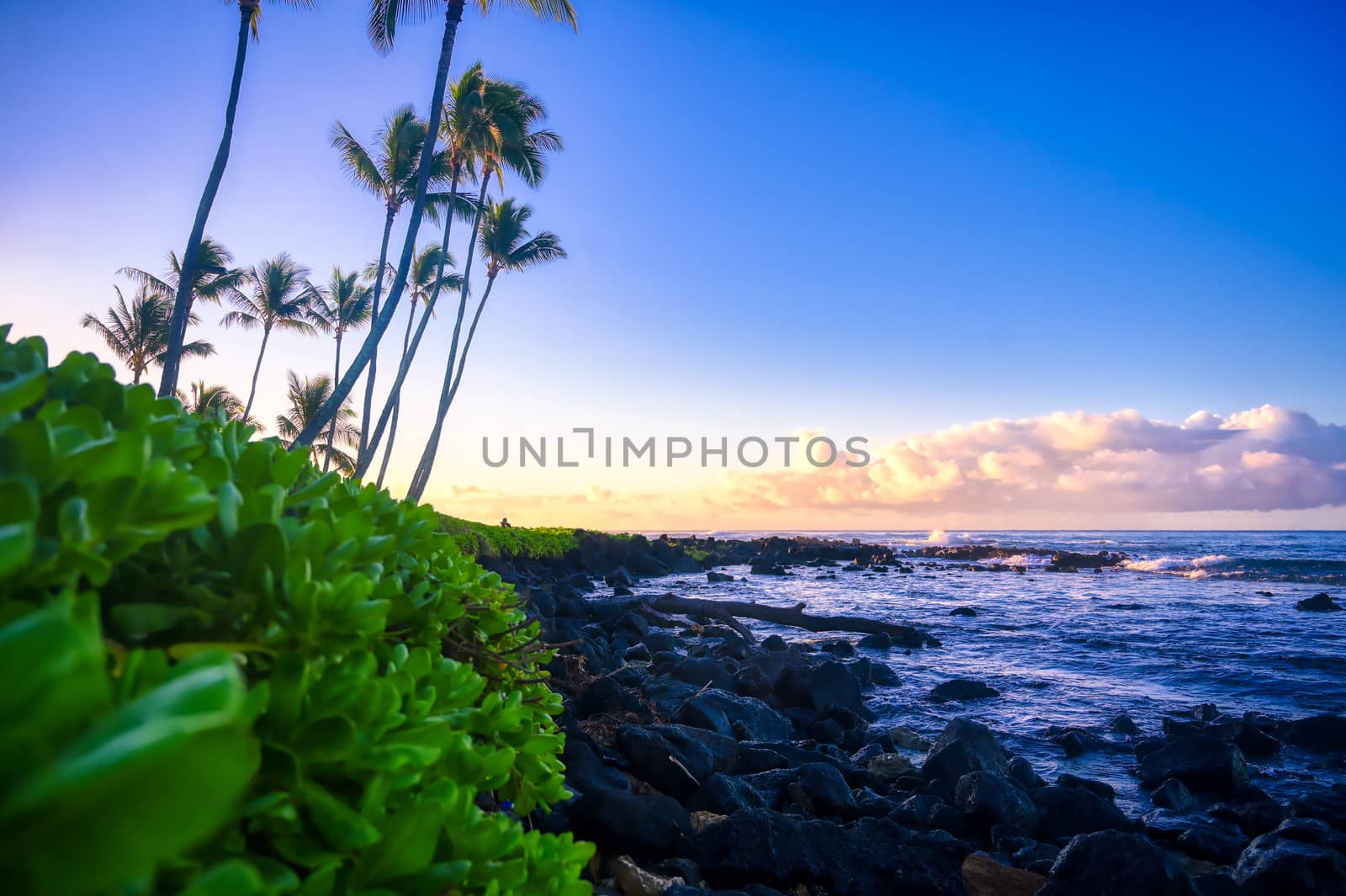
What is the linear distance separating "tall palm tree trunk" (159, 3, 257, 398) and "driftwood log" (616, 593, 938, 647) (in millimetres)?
10019

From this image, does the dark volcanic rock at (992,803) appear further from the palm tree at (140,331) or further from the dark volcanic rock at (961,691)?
the palm tree at (140,331)

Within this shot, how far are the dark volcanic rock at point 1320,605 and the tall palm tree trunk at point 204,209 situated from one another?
1063 inches

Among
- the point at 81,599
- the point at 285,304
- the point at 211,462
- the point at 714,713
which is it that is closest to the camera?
the point at 81,599

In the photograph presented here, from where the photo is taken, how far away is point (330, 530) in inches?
50.4

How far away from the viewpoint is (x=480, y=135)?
19859 millimetres

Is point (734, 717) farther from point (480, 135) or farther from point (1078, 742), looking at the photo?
point (480, 135)

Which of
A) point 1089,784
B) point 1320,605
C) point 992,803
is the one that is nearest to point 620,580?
point 1089,784

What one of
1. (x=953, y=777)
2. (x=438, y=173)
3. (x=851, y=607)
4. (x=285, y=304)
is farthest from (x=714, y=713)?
(x=285, y=304)

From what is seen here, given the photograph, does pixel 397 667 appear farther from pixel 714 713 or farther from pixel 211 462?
pixel 714 713

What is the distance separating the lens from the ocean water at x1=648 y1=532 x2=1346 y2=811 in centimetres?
834

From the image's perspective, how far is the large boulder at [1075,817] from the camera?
16.1 feet

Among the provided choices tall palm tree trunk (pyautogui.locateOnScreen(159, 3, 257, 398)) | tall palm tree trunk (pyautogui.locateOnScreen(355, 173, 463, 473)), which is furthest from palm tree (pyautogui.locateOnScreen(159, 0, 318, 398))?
tall palm tree trunk (pyautogui.locateOnScreen(355, 173, 463, 473))

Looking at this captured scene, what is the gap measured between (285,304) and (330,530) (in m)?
35.7

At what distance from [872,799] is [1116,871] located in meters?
1.81
